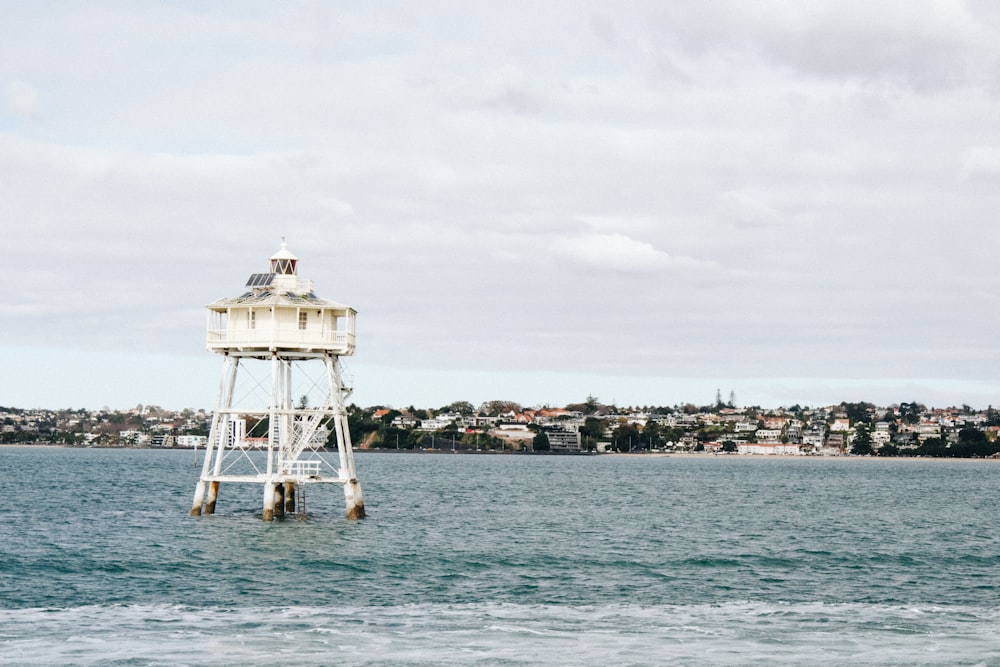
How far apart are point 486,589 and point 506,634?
6.50m

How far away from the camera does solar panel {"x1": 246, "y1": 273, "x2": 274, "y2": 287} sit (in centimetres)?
4769

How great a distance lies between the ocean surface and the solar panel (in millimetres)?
9215

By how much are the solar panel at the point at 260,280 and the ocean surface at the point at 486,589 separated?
9215 millimetres

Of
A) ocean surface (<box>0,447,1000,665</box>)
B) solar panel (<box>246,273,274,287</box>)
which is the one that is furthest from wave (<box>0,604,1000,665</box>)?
solar panel (<box>246,273,274,287</box>)

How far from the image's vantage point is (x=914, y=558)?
139ft

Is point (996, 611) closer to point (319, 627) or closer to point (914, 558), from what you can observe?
point (914, 558)

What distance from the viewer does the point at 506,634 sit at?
26062 mm

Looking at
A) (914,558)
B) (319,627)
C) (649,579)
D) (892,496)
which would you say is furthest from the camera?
(892,496)

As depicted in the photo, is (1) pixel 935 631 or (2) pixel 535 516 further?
(2) pixel 535 516

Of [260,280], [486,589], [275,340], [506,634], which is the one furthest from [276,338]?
[506,634]

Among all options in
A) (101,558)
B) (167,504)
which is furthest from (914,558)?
(167,504)

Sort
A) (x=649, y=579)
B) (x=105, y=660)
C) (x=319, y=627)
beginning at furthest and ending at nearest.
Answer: (x=649, y=579), (x=319, y=627), (x=105, y=660)

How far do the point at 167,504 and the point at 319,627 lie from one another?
38.6m

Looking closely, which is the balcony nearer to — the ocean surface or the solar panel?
the solar panel
